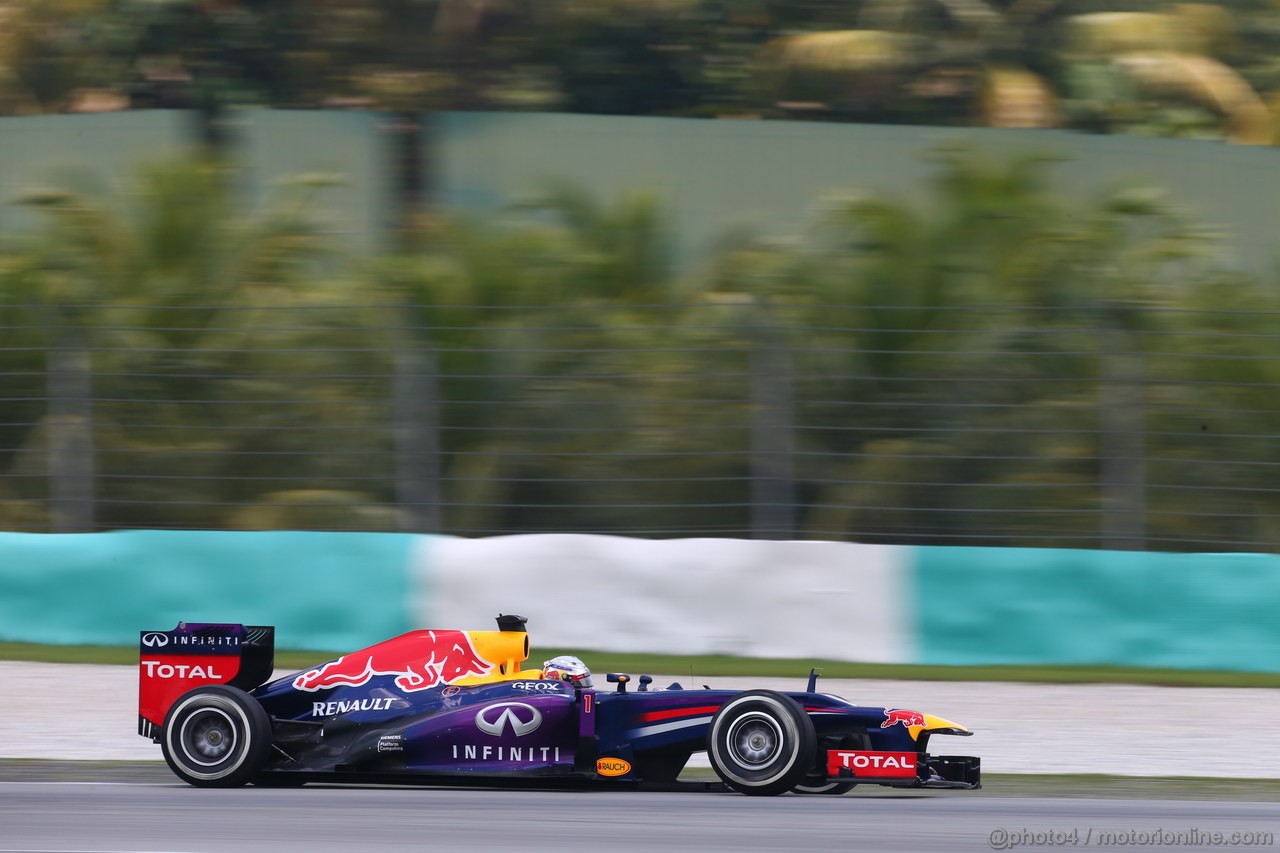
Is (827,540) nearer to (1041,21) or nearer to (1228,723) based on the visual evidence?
(1228,723)

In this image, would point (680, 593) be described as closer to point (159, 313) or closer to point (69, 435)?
point (69, 435)

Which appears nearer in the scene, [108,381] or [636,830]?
[636,830]

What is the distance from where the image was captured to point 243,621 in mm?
10539

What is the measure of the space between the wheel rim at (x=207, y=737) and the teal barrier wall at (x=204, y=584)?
3453 mm

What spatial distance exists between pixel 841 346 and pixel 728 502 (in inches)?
49.9

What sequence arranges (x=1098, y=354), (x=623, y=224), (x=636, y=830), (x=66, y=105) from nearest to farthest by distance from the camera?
(x=636, y=830)
(x=1098, y=354)
(x=623, y=224)
(x=66, y=105)

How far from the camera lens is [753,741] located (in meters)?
6.59

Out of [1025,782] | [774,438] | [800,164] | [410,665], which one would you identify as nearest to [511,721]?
[410,665]

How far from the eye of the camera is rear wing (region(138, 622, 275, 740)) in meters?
7.07

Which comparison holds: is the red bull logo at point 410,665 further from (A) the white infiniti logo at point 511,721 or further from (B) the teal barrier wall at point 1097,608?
(B) the teal barrier wall at point 1097,608

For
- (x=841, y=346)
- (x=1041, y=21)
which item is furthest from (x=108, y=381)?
(x=1041, y=21)

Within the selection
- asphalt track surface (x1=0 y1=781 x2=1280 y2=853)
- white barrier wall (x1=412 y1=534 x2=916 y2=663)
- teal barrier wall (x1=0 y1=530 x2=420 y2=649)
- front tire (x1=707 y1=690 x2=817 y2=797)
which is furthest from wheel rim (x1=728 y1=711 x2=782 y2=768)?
teal barrier wall (x1=0 y1=530 x2=420 y2=649)

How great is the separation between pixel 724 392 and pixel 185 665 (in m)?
4.61

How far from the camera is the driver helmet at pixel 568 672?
6.87 m
